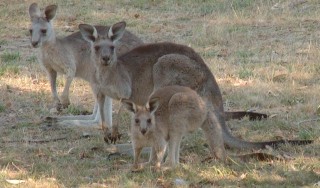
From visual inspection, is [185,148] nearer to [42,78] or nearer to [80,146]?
[80,146]

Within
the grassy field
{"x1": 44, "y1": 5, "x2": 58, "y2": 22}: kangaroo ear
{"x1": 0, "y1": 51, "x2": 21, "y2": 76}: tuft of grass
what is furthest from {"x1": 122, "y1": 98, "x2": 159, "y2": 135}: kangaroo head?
{"x1": 0, "y1": 51, "x2": 21, "y2": 76}: tuft of grass

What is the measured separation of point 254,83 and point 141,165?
359 centimetres

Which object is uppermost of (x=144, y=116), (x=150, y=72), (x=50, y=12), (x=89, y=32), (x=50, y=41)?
(x=50, y=12)

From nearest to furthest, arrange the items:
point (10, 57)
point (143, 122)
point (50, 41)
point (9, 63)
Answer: point (143, 122)
point (50, 41)
point (9, 63)
point (10, 57)

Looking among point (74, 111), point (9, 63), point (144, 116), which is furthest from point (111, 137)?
point (9, 63)

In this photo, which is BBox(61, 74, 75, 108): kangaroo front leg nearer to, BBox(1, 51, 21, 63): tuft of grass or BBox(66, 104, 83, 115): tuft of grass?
BBox(66, 104, 83, 115): tuft of grass

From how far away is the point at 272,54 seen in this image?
11000mm

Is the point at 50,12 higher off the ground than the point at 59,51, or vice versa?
the point at 50,12

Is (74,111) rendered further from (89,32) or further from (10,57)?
(10,57)

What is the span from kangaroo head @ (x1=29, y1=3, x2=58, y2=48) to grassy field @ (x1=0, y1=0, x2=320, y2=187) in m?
0.76

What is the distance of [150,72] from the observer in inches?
283

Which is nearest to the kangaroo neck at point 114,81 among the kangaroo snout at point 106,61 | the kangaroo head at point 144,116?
the kangaroo snout at point 106,61

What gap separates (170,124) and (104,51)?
53.3 inches

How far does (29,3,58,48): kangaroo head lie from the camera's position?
852 cm
